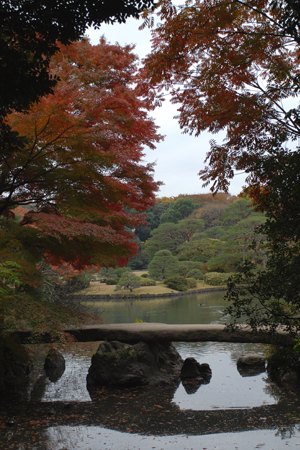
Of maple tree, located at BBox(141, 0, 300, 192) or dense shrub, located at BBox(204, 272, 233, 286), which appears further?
dense shrub, located at BBox(204, 272, 233, 286)

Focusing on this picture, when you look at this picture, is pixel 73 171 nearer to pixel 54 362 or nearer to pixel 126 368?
pixel 126 368

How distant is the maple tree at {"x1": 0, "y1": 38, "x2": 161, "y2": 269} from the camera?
13.2 feet

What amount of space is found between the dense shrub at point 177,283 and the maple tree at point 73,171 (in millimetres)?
14459

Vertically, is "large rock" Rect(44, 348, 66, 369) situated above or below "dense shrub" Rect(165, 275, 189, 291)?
below

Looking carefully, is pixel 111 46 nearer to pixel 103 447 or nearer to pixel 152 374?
pixel 152 374

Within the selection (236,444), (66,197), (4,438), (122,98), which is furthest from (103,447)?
(122,98)

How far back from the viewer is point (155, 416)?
4004 mm

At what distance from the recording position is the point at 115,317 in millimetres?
12289

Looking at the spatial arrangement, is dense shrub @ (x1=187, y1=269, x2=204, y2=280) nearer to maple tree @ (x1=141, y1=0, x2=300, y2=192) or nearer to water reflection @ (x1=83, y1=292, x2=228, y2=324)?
water reflection @ (x1=83, y1=292, x2=228, y2=324)

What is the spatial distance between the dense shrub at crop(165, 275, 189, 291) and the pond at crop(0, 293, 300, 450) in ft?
45.3

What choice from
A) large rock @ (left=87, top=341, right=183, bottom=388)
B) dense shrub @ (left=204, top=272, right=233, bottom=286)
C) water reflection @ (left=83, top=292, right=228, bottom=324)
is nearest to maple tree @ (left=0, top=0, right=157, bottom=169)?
large rock @ (left=87, top=341, right=183, bottom=388)

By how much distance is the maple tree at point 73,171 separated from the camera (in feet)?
13.2

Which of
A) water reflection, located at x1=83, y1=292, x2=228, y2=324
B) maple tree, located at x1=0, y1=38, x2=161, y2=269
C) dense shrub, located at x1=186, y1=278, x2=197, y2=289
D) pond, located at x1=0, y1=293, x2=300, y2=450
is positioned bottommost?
water reflection, located at x1=83, y1=292, x2=228, y2=324

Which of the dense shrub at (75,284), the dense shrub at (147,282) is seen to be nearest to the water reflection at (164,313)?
the dense shrub at (75,284)
